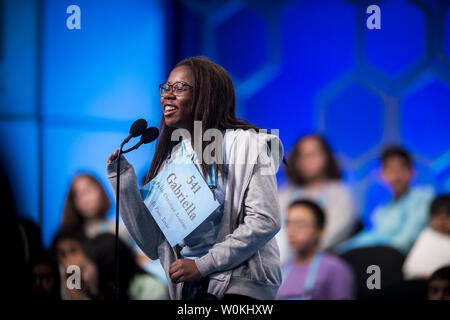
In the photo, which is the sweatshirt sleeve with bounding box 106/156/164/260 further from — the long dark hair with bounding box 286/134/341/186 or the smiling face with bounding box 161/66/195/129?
the long dark hair with bounding box 286/134/341/186

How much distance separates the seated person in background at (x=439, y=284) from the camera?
2.47m

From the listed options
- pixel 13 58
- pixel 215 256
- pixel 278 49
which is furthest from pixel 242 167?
pixel 13 58

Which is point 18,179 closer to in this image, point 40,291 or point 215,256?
point 40,291

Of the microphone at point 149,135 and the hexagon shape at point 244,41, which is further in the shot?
the hexagon shape at point 244,41

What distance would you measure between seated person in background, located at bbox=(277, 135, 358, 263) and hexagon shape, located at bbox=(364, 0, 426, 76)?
50 centimetres

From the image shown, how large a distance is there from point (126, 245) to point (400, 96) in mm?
1520

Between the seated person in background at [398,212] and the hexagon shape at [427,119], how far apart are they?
90mm

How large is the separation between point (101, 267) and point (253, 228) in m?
1.30

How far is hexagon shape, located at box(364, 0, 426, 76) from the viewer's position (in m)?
2.61

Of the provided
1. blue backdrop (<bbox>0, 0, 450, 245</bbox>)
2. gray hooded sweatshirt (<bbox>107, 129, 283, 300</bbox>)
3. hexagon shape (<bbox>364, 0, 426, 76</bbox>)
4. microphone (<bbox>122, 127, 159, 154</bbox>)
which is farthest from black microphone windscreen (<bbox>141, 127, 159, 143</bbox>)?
hexagon shape (<bbox>364, 0, 426, 76</bbox>)

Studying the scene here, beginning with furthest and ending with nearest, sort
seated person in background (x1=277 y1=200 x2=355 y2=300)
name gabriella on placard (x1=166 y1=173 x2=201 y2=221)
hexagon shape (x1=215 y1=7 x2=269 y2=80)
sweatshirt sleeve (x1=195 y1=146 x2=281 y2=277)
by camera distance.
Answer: hexagon shape (x1=215 y1=7 x2=269 y2=80), seated person in background (x1=277 y1=200 x2=355 y2=300), name gabriella on placard (x1=166 y1=173 x2=201 y2=221), sweatshirt sleeve (x1=195 y1=146 x2=281 y2=277)

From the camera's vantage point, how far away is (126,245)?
8.94ft

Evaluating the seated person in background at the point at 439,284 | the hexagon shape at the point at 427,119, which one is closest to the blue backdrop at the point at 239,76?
the hexagon shape at the point at 427,119

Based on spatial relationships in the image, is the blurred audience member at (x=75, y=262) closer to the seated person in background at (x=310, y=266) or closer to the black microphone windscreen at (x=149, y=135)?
the seated person in background at (x=310, y=266)
